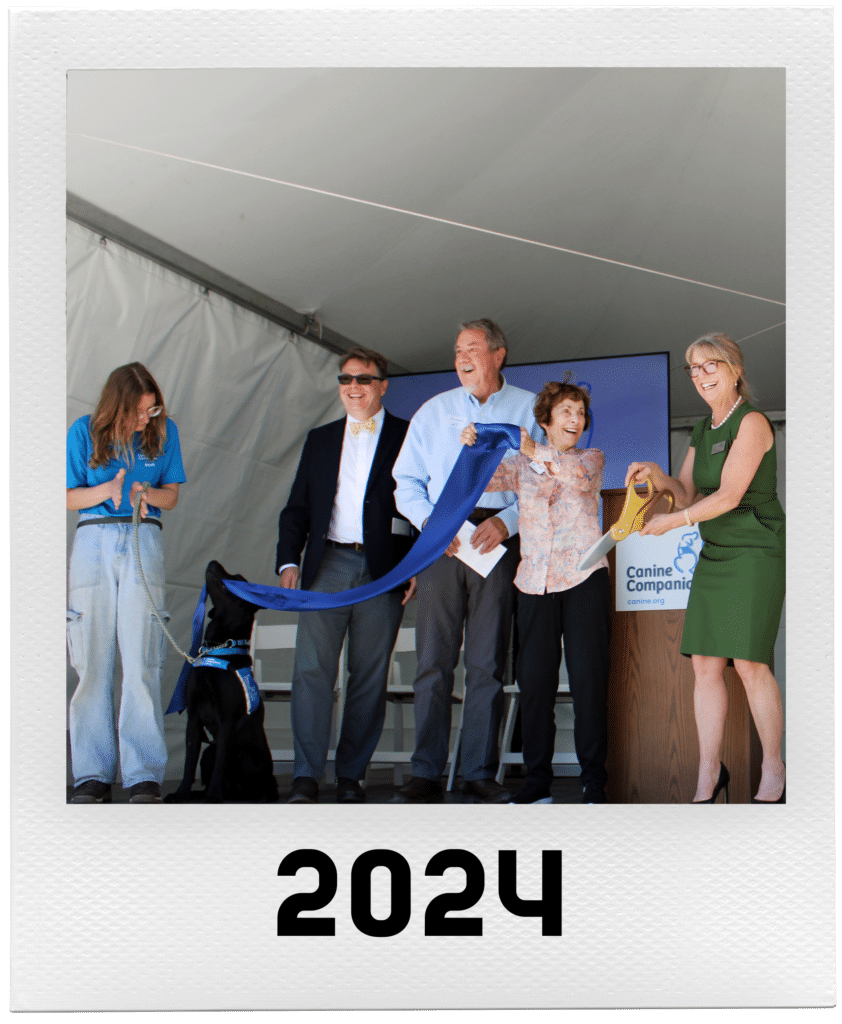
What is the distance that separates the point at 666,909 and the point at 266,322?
306 cm

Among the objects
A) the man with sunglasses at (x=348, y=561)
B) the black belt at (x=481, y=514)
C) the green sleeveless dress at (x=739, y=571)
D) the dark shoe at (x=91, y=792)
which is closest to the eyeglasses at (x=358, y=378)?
the man with sunglasses at (x=348, y=561)

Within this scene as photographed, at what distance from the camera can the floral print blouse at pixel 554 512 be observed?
11.4 ft

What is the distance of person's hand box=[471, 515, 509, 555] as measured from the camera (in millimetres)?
3600

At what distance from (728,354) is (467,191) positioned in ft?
4.52

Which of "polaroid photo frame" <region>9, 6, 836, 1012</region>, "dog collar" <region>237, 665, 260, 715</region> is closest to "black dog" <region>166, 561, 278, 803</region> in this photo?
"dog collar" <region>237, 665, 260, 715</region>

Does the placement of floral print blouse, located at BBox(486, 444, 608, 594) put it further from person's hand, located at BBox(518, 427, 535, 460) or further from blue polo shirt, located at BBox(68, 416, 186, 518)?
blue polo shirt, located at BBox(68, 416, 186, 518)

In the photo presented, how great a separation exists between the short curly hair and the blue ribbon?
0.11 m

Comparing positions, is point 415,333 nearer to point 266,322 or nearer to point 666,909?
point 266,322

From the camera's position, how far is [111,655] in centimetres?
362

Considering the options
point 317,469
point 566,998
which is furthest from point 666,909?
point 317,469

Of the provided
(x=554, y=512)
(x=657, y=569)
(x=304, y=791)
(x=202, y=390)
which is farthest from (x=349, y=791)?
(x=202, y=390)

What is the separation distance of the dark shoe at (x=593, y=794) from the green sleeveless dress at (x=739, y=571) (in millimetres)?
489

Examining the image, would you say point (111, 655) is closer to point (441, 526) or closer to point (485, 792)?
point (441, 526)

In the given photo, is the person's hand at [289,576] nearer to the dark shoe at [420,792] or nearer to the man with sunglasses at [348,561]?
the man with sunglasses at [348,561]
